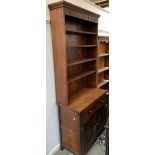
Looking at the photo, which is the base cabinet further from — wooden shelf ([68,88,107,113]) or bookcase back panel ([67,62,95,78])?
bookcase back panel ([67,62,95,78])

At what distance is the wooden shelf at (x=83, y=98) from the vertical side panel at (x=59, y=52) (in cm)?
15

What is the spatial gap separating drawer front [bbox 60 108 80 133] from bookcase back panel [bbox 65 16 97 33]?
4.01ft

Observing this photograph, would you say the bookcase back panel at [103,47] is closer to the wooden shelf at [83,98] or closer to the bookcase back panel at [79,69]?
the bookcase back panel at [79,69]

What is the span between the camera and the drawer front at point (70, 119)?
2.04 meters

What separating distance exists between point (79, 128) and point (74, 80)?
0.70 meters

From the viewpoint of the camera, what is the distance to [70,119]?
2.11 metres

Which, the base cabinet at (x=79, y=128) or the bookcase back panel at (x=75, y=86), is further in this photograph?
the bookcase back panel at (x=75, y=86)

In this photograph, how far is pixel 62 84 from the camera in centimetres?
208

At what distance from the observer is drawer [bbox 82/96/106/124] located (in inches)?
82.4

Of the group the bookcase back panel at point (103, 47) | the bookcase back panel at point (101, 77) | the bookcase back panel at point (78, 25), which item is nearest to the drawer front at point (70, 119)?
the bookcase back panel at point (78, 25)
